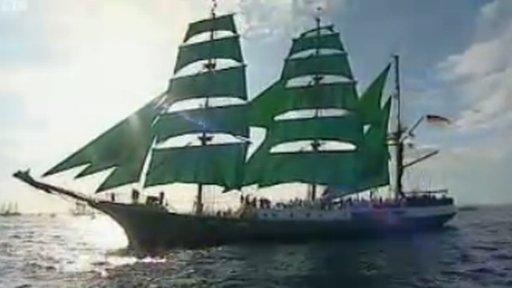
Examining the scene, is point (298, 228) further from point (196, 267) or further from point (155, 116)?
point (196, 267)

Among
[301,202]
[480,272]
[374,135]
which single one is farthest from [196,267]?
[374,135]

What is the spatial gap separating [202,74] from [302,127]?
821 cm

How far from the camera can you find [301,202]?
47406 millimetres

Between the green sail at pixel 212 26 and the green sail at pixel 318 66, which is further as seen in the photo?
the green sail at pixel 318 66

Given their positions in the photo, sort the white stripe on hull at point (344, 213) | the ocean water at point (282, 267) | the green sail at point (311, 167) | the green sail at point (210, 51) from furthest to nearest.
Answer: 1. the green sail at point (311, 167)
2. the green sail at point (210, 51)
3. the white stripe on hull at point (344, 213)
4. the ocean water at point (282, 267)


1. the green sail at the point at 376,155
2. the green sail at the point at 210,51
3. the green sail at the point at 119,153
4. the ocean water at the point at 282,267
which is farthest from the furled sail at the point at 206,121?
the green sail at the point at 376,155

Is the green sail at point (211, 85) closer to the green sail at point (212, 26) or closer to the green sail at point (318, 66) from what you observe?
the green sail at point (212, 26)

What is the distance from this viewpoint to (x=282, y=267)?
29781 mm

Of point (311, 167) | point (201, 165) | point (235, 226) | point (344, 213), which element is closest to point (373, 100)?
point (311, 167)

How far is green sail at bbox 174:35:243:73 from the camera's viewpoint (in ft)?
153

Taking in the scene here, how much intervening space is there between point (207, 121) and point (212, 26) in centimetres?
604

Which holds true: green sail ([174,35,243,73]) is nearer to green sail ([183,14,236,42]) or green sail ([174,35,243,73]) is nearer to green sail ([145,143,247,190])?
green sail ([183,14,236,42])

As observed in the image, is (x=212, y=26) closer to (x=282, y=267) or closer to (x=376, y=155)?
(x=376, y=155)

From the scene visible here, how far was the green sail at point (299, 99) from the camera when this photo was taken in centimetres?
4997
